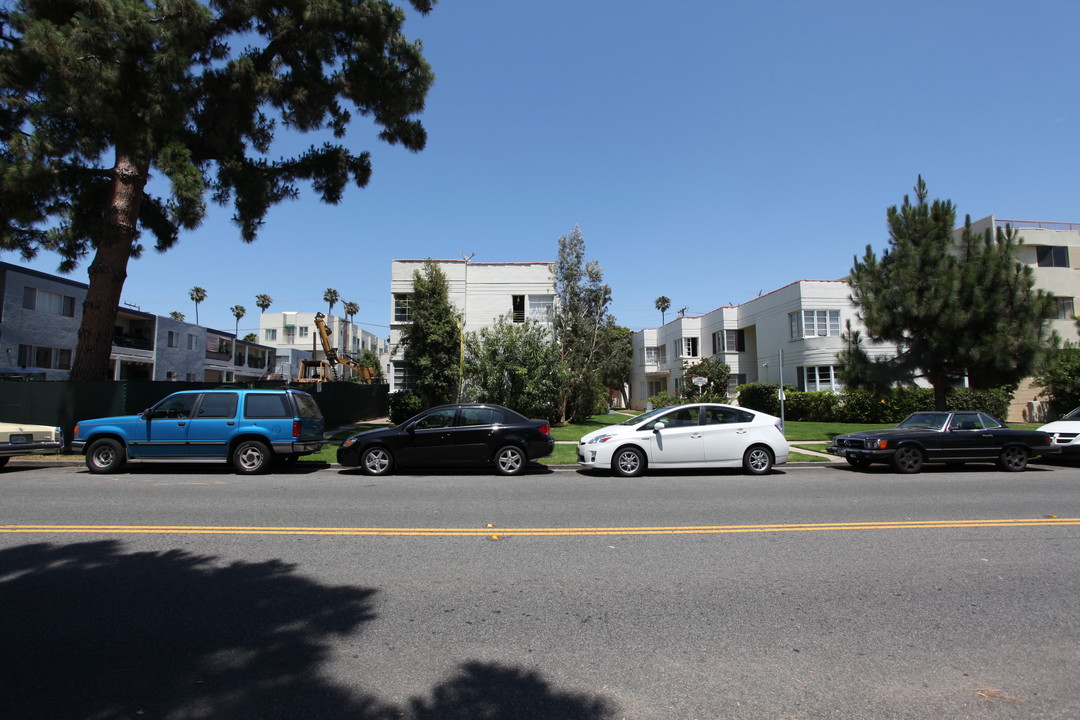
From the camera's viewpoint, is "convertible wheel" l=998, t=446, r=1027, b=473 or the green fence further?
the green fence

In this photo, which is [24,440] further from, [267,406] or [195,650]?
[195,650]

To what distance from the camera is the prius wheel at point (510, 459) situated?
40.4ft

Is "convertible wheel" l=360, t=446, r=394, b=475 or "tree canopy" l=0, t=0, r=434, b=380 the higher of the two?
"tree canopy" l=0, t=0, r=434, b=380

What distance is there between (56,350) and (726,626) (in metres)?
39.3

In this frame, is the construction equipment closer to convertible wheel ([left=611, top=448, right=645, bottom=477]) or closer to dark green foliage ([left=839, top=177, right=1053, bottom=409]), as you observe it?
convertible wheel ([left=611, top=448, right=645, bottom=477])

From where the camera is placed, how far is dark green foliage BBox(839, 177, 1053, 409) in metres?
18.5

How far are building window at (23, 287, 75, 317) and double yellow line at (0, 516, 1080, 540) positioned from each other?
30936 mm

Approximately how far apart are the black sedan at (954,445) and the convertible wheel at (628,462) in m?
4.95

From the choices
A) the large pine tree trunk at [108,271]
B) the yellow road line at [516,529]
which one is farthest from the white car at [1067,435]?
the large pine tree trunk at [108,271]

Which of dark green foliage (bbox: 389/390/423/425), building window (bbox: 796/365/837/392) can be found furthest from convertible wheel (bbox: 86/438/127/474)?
building window (bbox: 796/365/837/392)

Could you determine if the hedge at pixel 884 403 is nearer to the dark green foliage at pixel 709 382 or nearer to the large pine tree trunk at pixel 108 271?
the dark green foliage at pixel 709 382

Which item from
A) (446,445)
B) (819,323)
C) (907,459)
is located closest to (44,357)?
(446,445)

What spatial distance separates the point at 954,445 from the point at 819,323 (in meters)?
19.3

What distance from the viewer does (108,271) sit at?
16.1 metres
